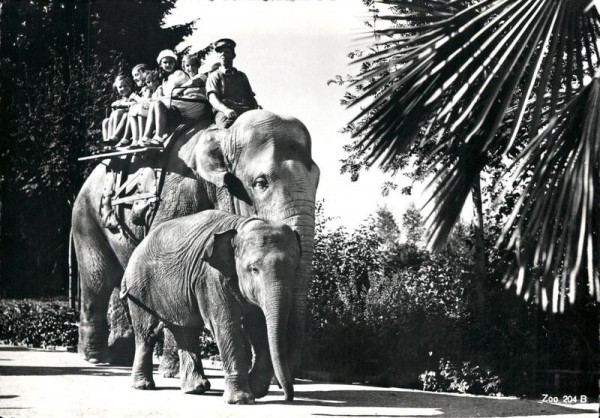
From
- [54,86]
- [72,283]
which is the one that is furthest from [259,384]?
[54,86]

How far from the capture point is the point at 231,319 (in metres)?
9.25

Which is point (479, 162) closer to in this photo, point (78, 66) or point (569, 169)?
point (569, 169)

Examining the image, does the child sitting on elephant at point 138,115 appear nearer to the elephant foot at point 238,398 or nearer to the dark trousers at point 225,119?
the dark trousers at point 225,119

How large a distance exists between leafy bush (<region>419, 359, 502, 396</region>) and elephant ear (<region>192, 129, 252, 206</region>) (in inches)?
147

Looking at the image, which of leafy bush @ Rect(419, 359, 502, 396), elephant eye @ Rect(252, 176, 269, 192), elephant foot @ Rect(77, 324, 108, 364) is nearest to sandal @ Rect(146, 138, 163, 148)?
elephant eye @ Rect(252, 176, 269, 192)

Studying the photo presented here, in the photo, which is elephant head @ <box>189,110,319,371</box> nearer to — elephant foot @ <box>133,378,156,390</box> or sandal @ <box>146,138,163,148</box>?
sandal @ <box>146,138,163,148</box>

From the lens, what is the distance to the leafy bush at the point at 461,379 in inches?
453

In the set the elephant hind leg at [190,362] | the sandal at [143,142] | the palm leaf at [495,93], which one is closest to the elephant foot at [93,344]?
the sandal at [143,142]

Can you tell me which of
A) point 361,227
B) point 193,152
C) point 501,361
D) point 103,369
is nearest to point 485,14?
point 193,152

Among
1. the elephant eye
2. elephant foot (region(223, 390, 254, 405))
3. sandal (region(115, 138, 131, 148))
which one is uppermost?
sandal (region(115, 138, 131, 148))

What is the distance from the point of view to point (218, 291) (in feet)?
30.6

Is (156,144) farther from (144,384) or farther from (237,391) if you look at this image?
(237,391)

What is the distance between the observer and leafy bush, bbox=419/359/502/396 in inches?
453

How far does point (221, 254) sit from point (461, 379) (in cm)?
415
